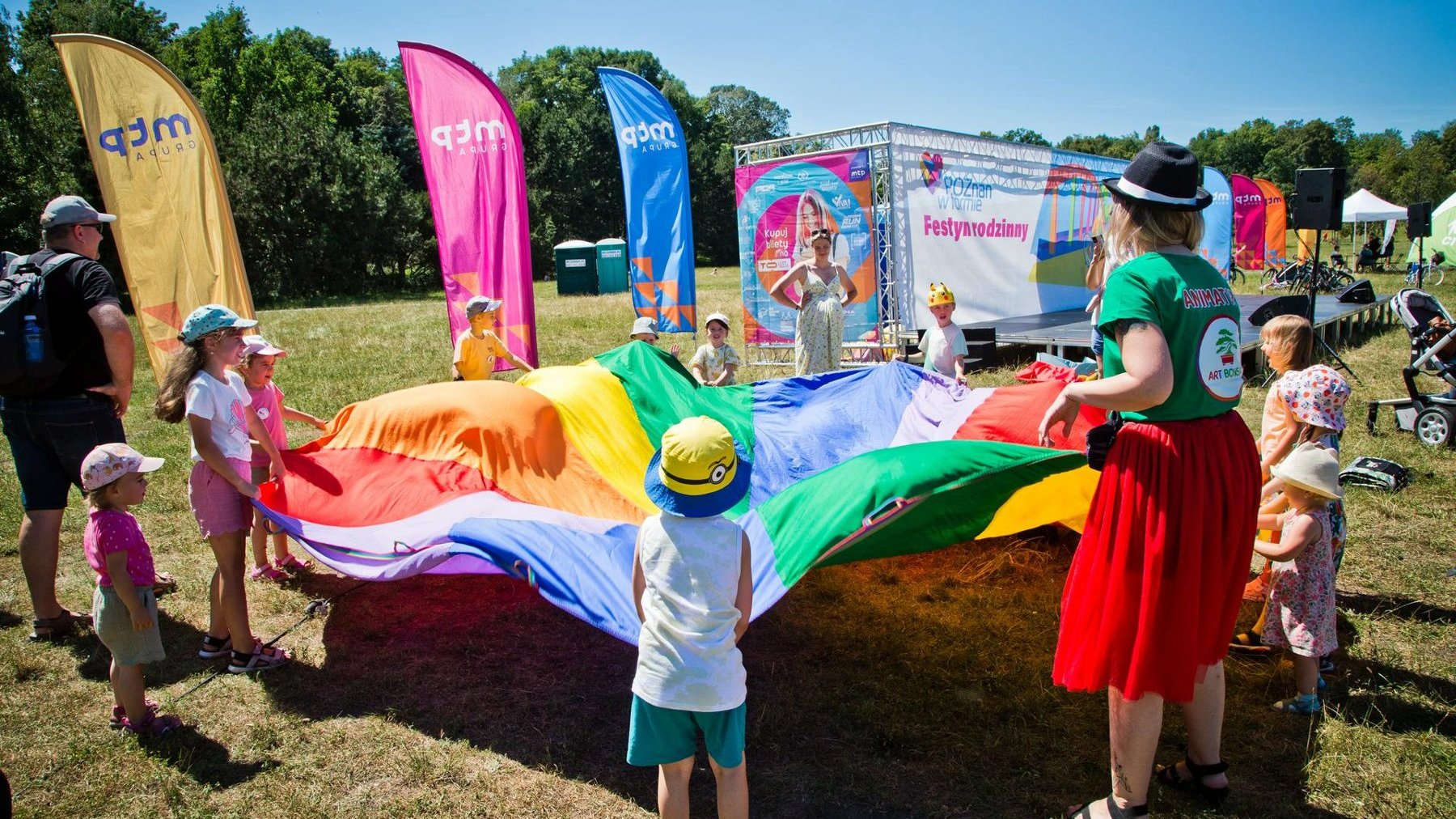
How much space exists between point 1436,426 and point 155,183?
893cm

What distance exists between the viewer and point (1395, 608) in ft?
12.7

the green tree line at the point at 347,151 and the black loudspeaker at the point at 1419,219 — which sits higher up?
the green tree line at the point at 347,151

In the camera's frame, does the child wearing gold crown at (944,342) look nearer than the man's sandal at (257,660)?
No

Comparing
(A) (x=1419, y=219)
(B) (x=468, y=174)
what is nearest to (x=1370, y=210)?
(A) (x=1419, y=219)

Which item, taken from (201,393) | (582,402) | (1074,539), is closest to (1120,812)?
(1074,539)

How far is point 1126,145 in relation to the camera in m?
63.2

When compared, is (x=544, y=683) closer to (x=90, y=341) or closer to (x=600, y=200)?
(x=90, y=341)

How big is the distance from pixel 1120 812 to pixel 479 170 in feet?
19.7

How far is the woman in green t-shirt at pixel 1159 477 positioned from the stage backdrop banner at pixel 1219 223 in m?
17.5

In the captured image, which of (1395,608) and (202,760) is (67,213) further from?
(1395,608)

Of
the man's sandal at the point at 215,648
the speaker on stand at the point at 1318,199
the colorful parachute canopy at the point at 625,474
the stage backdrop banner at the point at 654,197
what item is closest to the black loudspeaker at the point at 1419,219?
the speaker on stand at the point at 1318,199

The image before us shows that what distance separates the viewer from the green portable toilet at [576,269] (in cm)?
2362

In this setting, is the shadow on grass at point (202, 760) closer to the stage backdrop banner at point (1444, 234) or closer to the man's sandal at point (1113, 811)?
the man's sandal at point (1113, 811)

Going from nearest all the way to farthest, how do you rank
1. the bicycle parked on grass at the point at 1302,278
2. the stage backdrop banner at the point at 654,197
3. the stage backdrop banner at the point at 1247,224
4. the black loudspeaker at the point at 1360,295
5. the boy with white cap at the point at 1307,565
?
the boy with white cap at the point at 1307,565, the stage backdrop banner at the point at 654,197, the black loudspeaker at the point at 1360,295, the bicycle parked on grass at the point at 1302,278, the stage backdrop banner at the point at 1247,224
